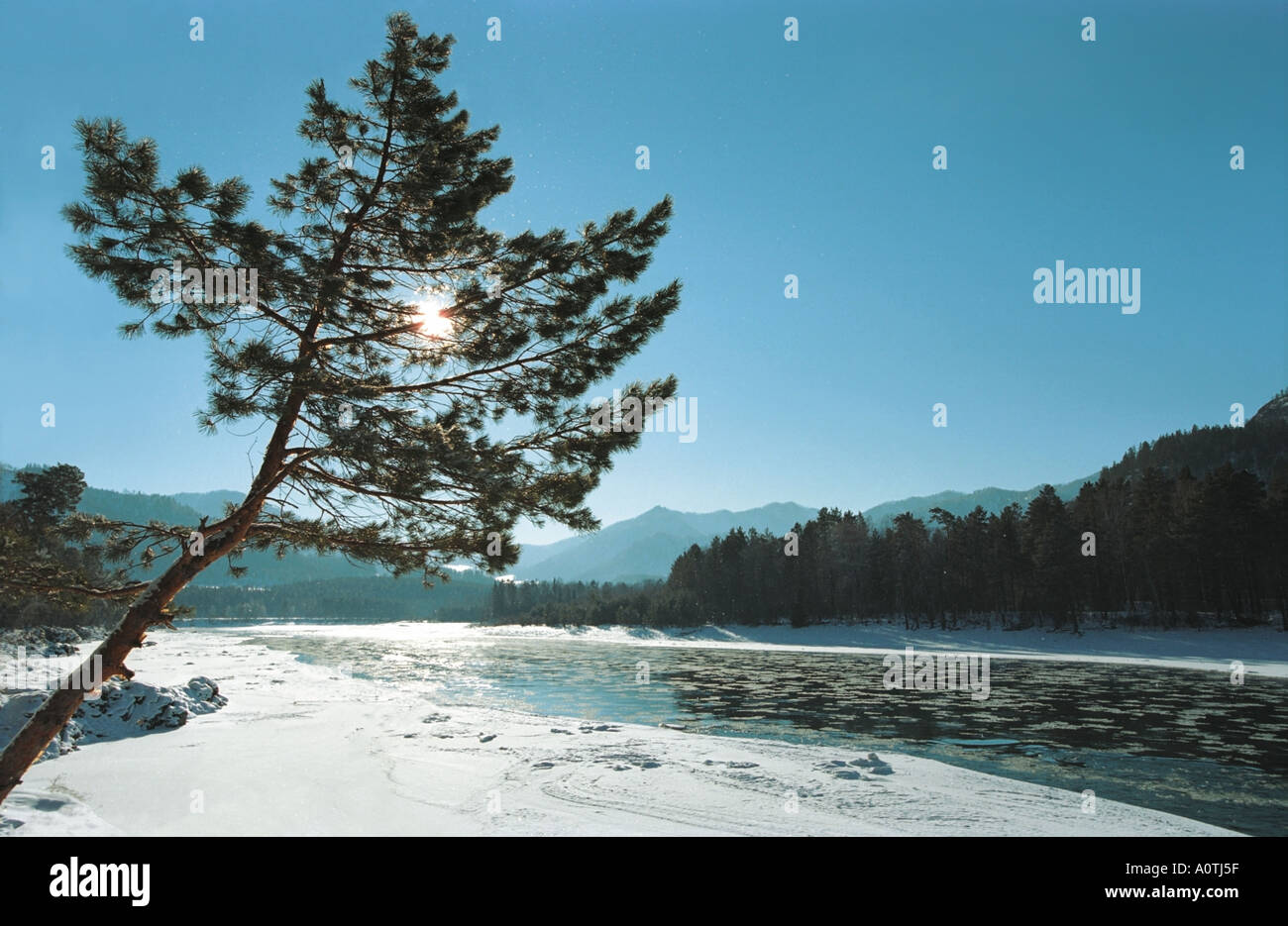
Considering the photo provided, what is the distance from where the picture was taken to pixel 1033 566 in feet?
227

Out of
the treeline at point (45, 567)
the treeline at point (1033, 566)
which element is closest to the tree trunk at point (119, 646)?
the treeline at point (45, 567)

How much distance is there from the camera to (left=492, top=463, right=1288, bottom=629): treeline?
197 feet

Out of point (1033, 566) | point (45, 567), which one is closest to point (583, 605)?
point (1033, 566)

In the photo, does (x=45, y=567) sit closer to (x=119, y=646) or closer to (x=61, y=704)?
(x=119, y=646)

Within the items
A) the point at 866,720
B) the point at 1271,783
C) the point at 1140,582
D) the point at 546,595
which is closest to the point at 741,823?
the point at 1271,783

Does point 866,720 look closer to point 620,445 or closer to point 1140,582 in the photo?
point 620,445

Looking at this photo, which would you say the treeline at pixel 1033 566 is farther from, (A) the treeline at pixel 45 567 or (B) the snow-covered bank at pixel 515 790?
(A) the treeline at pixel 45 567

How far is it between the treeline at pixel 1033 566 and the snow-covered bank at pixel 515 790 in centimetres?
6657

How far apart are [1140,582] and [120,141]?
9271 centimetres

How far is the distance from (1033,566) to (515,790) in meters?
75.0

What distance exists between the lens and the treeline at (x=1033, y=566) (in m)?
59.9

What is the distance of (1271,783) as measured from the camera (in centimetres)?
1241

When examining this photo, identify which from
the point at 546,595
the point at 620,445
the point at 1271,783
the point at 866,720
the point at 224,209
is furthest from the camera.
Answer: the point at 546,595

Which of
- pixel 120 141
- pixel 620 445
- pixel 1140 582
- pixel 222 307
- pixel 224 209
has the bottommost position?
pixel 1140 582
